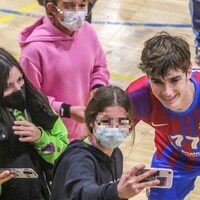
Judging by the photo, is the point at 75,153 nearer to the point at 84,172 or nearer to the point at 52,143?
the point at 84,172

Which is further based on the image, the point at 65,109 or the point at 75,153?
the point at 65,109

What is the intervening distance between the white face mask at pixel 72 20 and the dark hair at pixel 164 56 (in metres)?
0.45

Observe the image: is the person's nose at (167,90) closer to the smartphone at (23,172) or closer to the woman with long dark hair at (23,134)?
the woman with long dark hair at (23,134)

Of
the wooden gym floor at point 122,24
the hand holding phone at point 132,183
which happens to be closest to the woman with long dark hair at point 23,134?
the hand holding phone at point 132,183

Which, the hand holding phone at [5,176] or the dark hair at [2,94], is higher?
the dark hair at [2,94]

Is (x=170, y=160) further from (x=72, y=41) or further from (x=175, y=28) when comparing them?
(x=175, y=28)

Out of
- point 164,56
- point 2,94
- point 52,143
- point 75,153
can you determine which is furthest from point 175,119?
point 2,94

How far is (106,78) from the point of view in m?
3.26

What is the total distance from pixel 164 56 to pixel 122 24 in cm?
339

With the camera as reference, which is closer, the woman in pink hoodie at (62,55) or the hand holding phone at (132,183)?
the hand holding phone at (132,183)

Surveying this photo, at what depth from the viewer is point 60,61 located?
9.86 ft

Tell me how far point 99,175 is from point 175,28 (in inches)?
154

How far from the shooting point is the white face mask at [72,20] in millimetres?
3023

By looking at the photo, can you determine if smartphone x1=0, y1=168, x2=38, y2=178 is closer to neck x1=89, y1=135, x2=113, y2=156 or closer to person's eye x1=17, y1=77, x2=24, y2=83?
neck x1=89, y1=135, x2=113, y2=156
